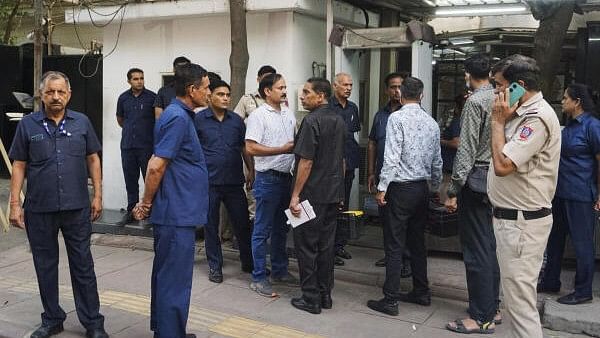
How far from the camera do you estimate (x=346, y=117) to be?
21.0ft

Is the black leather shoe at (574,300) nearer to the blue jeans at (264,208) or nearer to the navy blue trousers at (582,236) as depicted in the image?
the navy blue trousers at (582,236)

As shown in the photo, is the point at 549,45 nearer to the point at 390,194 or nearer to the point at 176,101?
the point at 390,194

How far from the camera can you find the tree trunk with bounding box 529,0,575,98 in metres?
5.36

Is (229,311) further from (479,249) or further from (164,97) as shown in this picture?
(164,97)

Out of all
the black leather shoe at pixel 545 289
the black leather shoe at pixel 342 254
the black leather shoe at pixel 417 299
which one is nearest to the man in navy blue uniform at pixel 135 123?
the black leather shoe at pixel 342 254

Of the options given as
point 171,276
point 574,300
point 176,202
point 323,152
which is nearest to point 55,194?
point 176,202

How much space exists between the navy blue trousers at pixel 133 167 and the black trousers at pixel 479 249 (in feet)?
14.2

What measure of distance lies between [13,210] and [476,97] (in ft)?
11.7

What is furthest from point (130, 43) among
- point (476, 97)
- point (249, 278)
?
point (476, 97)

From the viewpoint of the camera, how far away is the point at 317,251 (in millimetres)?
5199

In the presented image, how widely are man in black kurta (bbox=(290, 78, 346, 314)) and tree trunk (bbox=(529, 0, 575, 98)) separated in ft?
6.59

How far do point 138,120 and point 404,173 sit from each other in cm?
392

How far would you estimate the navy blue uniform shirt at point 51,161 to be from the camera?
4.40 metres

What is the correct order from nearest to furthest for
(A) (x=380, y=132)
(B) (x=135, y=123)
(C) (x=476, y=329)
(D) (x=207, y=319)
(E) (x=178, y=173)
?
(E) (x=178, y=173) < (C) (x=476, y=329) < (D) (x=207, y=319) < (A) (x=380, y=132) < (B) (x=135, y=123)
